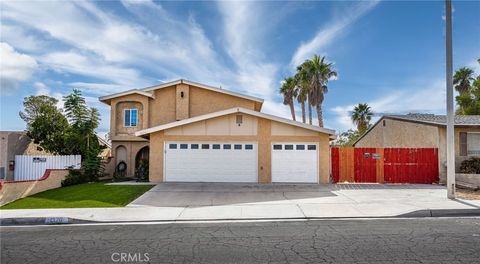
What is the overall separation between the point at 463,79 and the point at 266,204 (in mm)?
41910

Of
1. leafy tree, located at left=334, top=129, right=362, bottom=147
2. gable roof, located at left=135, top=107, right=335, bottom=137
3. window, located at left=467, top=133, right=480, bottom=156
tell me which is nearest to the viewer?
gable roof, located at left=135, top=107, right=335, bottom=137

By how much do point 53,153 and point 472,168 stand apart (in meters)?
24.6

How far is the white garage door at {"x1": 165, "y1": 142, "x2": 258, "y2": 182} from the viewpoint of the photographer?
58.5 feet

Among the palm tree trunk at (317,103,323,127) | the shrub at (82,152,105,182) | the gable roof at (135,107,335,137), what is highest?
the palm tree trunk at (317,103,323,127)

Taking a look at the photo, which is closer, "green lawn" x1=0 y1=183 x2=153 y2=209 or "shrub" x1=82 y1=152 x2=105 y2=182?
"green lawn" x1=0 y1=183 x2=153 y2=209

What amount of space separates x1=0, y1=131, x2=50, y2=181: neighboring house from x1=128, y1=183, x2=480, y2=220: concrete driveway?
10.4 m

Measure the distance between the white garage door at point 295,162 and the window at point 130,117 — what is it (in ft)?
36.7

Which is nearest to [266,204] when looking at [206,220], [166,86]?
[206,220]

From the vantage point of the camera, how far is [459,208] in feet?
34.3

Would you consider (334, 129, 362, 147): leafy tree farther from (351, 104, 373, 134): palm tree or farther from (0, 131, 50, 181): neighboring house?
(0, 131, 50, 181): neighboring house

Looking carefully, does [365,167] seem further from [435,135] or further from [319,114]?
[319,114]

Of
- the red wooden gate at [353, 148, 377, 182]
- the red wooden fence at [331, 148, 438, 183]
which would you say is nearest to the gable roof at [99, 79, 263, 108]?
the red wooden fence at [331, 148, 438, 183]

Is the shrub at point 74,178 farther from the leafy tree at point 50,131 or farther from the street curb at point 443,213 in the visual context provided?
the street curb at point 443,213

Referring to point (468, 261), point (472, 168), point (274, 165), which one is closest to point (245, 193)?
point (274, 165)
